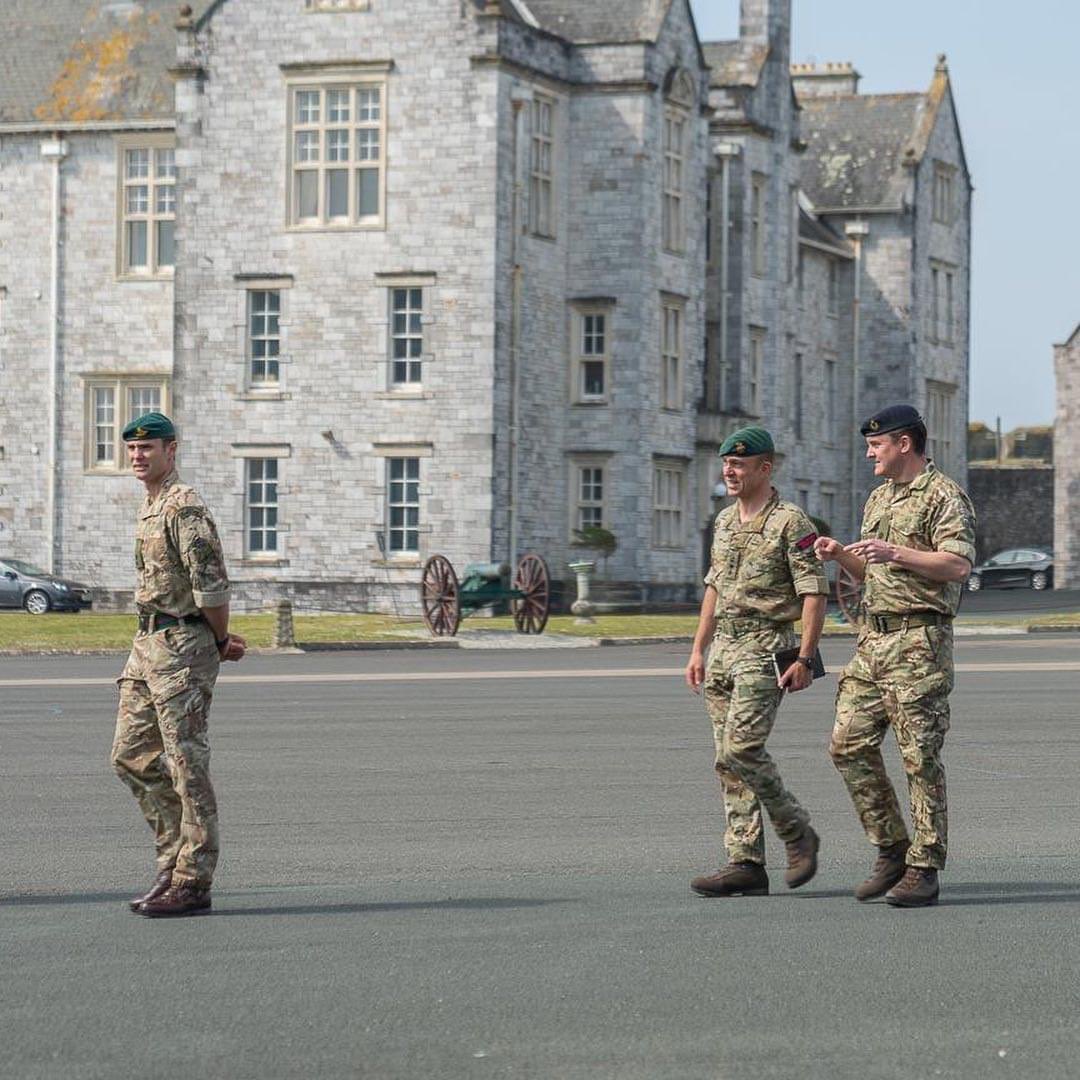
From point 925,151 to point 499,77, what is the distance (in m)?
22.8

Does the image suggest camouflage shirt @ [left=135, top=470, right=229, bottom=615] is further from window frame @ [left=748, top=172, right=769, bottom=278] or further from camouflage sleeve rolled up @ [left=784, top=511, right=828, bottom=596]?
window frame @ [left=748, top=172, right=769, bottom=278]

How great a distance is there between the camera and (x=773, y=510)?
10453 mm

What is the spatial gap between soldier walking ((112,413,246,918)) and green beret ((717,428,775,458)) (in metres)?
2.26

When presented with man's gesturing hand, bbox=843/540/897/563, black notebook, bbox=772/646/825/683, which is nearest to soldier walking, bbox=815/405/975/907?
man's gesturing hand, bbox=843/540/897/563

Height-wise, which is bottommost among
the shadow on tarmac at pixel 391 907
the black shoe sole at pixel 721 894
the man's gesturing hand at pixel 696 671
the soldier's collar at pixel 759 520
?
the shadow on tarmac at pixel 391 907

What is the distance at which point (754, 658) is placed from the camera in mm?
10195

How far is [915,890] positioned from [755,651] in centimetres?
121

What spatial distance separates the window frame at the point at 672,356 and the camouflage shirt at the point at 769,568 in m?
38.8

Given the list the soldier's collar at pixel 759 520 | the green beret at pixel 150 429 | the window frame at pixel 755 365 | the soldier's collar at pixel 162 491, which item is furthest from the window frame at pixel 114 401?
the soldier's collar at pixel 759 520

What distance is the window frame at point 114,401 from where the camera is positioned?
4959cm

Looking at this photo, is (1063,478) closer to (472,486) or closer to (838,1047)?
(472,486)

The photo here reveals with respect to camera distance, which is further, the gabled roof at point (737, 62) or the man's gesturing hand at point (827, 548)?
the gabled roof at point (737, 62)

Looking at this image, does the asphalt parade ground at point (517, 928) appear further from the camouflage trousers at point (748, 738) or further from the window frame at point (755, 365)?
the window frame at point (755, 365)

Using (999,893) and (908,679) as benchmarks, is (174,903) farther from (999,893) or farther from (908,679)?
(999,893)
